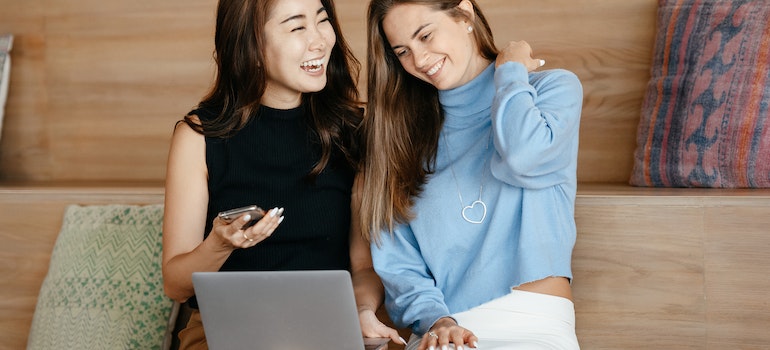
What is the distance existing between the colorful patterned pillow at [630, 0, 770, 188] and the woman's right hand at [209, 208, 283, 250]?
102 centimetres

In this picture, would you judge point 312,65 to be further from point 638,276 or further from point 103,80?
point 103,80

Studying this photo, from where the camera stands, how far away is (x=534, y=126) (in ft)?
5.12

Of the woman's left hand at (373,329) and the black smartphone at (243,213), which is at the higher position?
the black smartphone at (243,213)

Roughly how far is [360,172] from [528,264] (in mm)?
474

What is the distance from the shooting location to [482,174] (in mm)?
1726

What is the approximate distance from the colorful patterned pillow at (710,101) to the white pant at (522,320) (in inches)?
22.4

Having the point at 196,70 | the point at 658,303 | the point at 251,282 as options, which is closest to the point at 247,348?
the point at 251,282

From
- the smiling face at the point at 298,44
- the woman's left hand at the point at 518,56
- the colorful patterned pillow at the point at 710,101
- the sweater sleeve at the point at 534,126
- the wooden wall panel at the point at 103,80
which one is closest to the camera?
the sweater sleeve at the point at 534,126

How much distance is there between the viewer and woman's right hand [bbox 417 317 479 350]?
1482mm

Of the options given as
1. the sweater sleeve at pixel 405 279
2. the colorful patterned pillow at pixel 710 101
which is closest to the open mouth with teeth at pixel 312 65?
the sweater sleeve at pixel 405 279

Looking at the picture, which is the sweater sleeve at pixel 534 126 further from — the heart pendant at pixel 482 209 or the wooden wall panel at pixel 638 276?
the wooden wall panel at pixel 638 276

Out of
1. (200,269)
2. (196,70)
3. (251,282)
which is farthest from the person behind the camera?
(196,70)

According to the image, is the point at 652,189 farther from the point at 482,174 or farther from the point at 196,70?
the point at 196,70

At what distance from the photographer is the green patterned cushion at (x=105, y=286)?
218 cm
